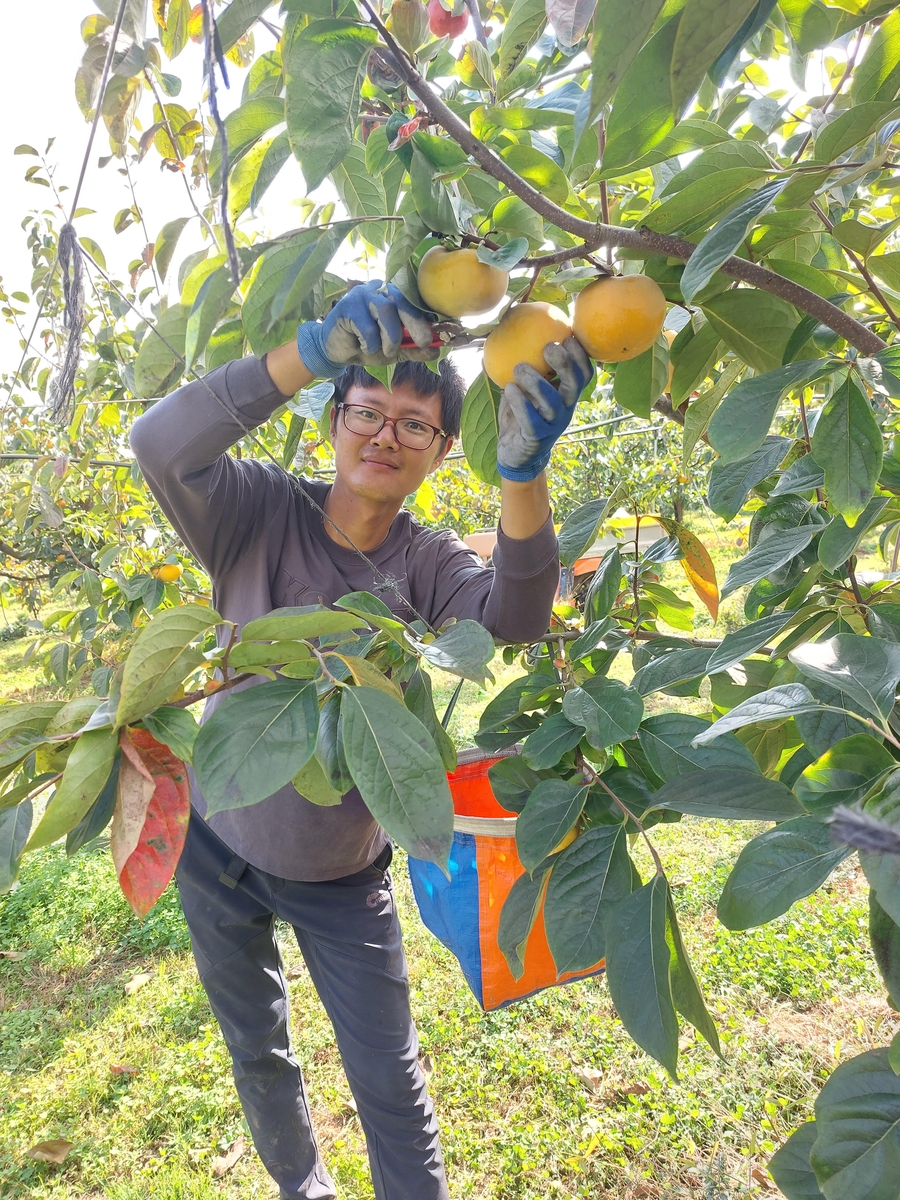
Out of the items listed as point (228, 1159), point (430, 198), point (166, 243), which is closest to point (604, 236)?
point (430, 198)

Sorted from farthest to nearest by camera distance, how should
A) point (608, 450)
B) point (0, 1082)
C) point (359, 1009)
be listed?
point (608, 450)
point (0, 1082)
point (359, 1009)

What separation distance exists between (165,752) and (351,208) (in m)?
0.76

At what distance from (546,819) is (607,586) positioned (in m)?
0.56

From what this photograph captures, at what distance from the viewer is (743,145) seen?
784mm

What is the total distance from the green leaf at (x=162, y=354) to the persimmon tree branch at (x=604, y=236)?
0.40 m

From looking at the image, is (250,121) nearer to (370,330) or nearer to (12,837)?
(370,330)

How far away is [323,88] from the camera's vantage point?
2.20ft

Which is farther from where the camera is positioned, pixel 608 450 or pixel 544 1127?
pixel 608 450

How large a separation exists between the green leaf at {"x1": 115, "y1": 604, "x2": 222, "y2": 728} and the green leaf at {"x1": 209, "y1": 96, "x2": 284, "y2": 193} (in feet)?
1.59

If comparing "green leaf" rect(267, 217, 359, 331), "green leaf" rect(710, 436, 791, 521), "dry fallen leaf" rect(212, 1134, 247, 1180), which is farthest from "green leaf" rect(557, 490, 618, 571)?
"dry fallen leaf" rect(212, 1134, 247, 1180)

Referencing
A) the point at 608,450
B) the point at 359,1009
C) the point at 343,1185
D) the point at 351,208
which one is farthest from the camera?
the point at 608,450

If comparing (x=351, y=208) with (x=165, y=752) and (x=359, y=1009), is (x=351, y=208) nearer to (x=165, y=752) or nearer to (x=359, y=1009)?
(x=165, y=752)

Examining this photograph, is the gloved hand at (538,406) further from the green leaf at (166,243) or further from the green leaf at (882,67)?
the green leaf at (166,243)

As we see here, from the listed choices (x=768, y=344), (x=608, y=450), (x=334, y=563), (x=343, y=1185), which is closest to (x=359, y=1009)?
(x=343, y=1185)
